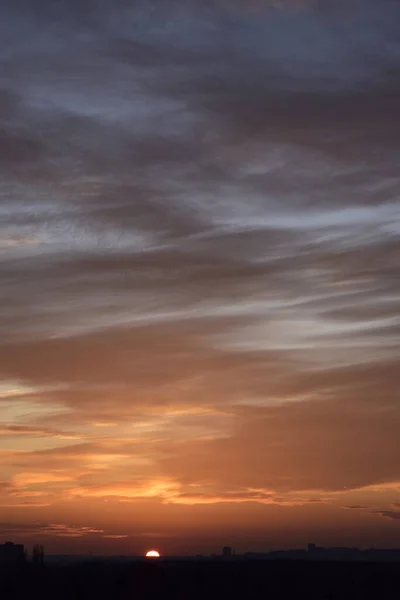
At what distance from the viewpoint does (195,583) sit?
84.3 metres

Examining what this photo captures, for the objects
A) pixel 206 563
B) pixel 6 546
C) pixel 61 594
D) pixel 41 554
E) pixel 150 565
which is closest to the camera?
pixel 61 594

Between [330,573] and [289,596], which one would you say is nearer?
[289,596]

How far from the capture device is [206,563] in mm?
96062

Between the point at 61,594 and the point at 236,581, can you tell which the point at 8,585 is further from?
the point at 236,581

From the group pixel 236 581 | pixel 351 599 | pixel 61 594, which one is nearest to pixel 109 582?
A: pixel 61 594

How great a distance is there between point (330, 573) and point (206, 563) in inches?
461

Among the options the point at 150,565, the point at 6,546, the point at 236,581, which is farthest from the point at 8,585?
the point at 6,546

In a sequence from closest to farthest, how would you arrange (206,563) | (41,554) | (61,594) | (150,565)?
(61,594), (150,565), (206,563), (41,554)

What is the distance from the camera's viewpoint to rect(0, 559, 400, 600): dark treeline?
81.8m

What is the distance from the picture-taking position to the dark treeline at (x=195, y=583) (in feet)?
268

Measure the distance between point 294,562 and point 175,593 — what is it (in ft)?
57.9

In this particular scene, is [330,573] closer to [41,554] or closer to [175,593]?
[175,593]

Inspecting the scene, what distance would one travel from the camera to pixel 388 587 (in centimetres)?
8594

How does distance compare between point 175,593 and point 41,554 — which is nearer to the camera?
point 175,593
